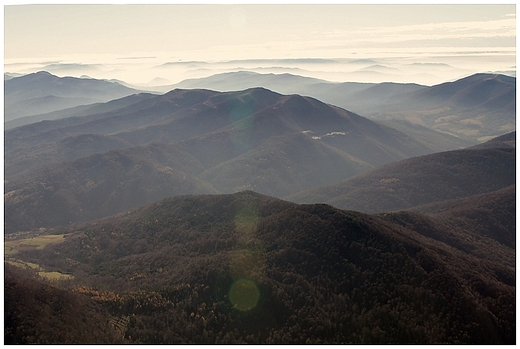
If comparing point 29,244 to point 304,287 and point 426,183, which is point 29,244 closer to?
point 304,287

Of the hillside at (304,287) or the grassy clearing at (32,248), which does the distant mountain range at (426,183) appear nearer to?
the hillside at (304,287)

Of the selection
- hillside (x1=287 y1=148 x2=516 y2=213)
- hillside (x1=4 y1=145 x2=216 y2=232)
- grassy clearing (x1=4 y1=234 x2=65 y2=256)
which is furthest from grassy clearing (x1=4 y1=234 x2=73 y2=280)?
hillside (x1=287 y1=148 x2=516 y2=213)

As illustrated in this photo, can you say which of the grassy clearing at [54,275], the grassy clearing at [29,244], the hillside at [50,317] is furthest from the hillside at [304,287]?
the grassy clearing at [29,244]

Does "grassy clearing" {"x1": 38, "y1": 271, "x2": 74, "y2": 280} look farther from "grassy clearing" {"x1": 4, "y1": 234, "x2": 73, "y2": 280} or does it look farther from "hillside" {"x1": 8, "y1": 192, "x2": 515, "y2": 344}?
"hillside" {"x1": 8, "y1": 192, "x2": 515, "y2": 344}

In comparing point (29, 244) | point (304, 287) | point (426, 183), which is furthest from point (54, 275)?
point (426, 183)

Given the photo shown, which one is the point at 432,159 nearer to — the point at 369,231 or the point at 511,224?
the point at 511,224

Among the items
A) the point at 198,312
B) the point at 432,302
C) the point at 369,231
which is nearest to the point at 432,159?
the point at 369,231

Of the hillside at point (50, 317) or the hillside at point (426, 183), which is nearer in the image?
the hillside at point (50, 317)
